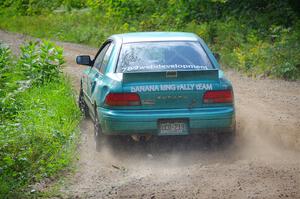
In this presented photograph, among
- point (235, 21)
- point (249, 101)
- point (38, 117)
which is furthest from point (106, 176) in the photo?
point (235, 21)

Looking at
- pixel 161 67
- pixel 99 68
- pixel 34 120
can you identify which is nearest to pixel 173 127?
pixel 161 67

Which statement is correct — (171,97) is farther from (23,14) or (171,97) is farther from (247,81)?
(23,14)

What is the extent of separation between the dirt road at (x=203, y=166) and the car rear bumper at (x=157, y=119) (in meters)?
0.41

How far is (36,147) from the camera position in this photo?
813 cm

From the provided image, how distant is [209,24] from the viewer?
21.7 meters

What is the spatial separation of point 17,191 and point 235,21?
49.5 feet

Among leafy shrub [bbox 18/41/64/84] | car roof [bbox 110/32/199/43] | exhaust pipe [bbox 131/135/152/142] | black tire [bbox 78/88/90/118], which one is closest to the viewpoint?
exhaust pipe [bbox 131/135/152/142]

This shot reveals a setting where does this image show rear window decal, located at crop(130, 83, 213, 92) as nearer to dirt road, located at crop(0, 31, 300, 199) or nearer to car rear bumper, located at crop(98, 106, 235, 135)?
car rear bumper, located at crop(98, 106, 235, 135)

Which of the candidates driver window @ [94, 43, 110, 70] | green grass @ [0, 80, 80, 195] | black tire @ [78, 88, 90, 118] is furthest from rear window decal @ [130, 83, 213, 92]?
black tire @ [78, 88, 90, 118]

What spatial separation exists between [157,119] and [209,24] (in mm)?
14062

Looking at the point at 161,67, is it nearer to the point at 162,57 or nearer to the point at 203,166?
the point at 162,57

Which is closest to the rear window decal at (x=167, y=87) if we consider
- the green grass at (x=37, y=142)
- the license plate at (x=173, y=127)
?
the license plate at (x=173, y=127)

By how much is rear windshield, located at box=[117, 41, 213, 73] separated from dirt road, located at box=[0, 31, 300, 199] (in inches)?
44.4

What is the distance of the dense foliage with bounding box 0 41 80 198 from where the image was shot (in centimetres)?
749
